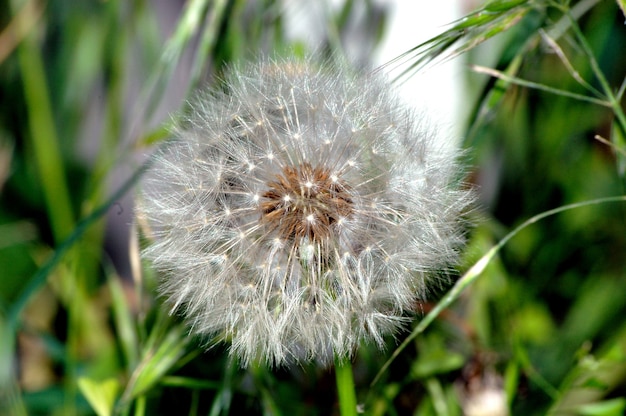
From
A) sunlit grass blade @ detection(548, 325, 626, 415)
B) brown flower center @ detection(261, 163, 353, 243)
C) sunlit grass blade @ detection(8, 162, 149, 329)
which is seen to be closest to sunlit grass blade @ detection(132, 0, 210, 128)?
sunlit grass blade @ detection(8, 162, 149, 329)

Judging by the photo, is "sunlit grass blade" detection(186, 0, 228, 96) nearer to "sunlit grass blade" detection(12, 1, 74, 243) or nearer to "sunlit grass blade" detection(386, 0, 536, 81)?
"sunlit grass blade" detection(386, 0, 536, 81)

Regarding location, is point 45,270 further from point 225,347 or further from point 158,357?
point 225,347

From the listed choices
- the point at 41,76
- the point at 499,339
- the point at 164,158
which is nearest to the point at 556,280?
the point at 499,339

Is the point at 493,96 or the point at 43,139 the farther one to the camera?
the point at 43,139

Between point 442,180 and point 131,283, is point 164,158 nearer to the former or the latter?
point 442,180

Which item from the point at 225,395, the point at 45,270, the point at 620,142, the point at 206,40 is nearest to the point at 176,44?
the point at 206,40

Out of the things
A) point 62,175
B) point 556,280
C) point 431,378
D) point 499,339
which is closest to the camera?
point 431,378

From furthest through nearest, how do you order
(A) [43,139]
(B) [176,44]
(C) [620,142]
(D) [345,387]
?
(A) [43,139], (B) [176,44], (C) [620,142], (D) [345,387]

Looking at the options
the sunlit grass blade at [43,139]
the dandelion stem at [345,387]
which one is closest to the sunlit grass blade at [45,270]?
the dandelion stem at [345,387]

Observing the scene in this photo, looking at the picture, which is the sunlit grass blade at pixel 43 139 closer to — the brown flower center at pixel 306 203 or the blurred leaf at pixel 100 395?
the blurred leaf at pixel 100 395
